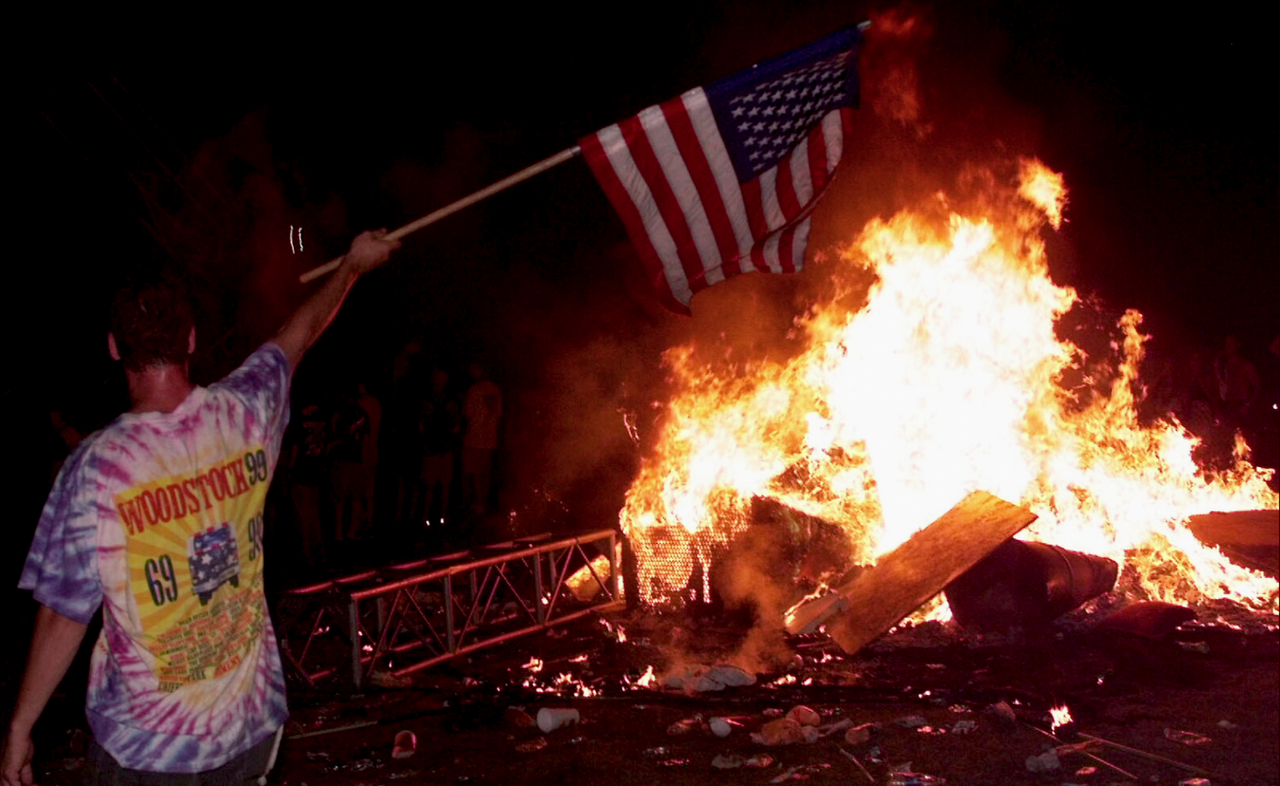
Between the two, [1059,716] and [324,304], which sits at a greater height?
[324,304]

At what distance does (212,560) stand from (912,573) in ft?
21.7

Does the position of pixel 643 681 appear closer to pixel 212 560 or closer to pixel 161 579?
pixel 212 560

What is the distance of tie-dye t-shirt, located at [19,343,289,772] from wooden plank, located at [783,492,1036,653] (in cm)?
593

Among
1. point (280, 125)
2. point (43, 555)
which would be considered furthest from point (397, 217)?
point (43, 555)

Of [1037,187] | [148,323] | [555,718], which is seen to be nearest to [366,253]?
[148,323]

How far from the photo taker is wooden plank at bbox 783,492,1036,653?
7910mm

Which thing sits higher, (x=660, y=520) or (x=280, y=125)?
(x=280, y=125)

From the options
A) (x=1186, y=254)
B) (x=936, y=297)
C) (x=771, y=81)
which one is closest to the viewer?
(x=771, y=81)

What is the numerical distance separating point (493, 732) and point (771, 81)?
14.9 ft

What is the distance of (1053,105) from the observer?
16172 mm

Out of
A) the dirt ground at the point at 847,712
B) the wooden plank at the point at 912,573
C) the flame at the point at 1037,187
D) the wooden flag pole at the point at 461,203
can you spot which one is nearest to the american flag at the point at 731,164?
the wooden flag pole at the point at 461,203

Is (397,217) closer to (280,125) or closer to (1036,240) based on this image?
(280,125)

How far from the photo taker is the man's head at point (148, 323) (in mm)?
2719

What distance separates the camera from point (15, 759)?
8.46ft
